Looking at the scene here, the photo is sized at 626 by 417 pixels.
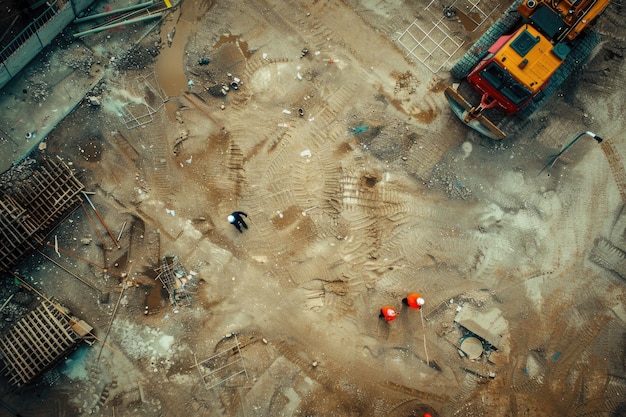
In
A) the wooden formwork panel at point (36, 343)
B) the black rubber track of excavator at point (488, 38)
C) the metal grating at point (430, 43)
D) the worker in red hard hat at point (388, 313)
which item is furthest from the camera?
the metal grating at point (430, 43)

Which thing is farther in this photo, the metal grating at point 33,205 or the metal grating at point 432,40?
the metal grating at point 432,40

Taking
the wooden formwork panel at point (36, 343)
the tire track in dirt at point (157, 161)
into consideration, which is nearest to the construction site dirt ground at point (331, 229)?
the tire track in dirt at point (157, 161)

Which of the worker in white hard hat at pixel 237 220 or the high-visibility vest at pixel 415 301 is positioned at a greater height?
the high-visibility vest at pixel 415 301

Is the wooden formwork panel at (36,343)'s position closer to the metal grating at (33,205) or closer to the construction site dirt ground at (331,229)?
the construction site dirt ground at (331,229)

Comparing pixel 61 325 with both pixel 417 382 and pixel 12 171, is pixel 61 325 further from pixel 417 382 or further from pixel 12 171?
pixel 417 382

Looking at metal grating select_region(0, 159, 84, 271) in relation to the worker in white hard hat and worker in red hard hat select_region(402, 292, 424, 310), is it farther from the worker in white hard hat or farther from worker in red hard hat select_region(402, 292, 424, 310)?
worker in red hard hat select_region(402, 292, 424, 310)

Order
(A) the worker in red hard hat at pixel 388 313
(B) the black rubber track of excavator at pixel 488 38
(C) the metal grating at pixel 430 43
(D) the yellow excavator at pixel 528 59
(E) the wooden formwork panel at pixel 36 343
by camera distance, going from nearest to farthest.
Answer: (D) the yellow excavator at pixel 528 59
(E) the wooden formwork panel at pixel 36 343
(A) the worker in red hard hat at pixel 388 313
(B) the black rubber track of excavator at pixel 488 38
(C) the metal grating at pixel 430 43
